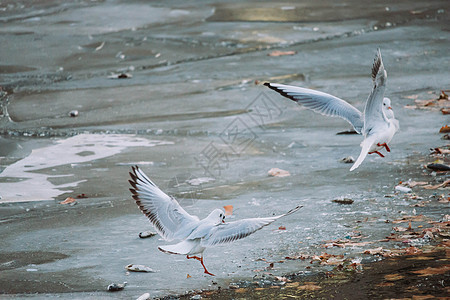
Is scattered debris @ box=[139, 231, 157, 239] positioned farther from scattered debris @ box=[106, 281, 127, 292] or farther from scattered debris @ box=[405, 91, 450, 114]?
scattered debris @ box=[405, 91, 450, 114]

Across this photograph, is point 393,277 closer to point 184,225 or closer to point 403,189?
point 184,225

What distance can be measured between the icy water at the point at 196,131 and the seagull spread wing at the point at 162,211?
355 millimetres

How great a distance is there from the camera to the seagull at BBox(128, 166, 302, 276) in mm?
4883

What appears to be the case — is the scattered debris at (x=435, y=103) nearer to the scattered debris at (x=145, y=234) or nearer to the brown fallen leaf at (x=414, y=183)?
the brown fallen leaf at (x=414, y=183)

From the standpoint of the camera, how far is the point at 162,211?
5.35 m

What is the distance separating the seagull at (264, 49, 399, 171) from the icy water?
2.03ft

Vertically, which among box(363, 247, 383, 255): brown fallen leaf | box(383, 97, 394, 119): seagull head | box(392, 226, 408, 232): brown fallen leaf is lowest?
box(392, 226, 408, 232): brown fallen leaf

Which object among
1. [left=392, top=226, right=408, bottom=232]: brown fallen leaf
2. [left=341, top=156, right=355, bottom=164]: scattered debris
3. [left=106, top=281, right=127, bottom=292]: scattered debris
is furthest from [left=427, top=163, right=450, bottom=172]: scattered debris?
[left=106, top=281, right=127, bottom=292]: scattered debris

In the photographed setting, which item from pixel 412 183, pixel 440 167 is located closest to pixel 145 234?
pixel 412 183

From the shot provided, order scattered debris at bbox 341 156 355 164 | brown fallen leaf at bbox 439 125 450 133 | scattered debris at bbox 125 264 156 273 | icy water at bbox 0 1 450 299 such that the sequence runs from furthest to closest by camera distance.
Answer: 1. brown fallen leaf at bbox 439 125 450 133
2. scattered debris at bbox 341 156 355 164
3. icy water at bbox 0 1 450 299
4. scattered debris at bbox 125 264 156 273

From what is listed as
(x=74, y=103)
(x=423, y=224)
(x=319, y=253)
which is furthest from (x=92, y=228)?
(x=74, y=103)

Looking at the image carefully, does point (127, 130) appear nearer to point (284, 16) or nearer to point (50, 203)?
point (50, 203)

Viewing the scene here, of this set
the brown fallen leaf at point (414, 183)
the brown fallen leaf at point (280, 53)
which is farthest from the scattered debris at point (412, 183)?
the brown fallen leaf at point (280, 53)

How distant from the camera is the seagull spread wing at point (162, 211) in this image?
5309 millimetres
